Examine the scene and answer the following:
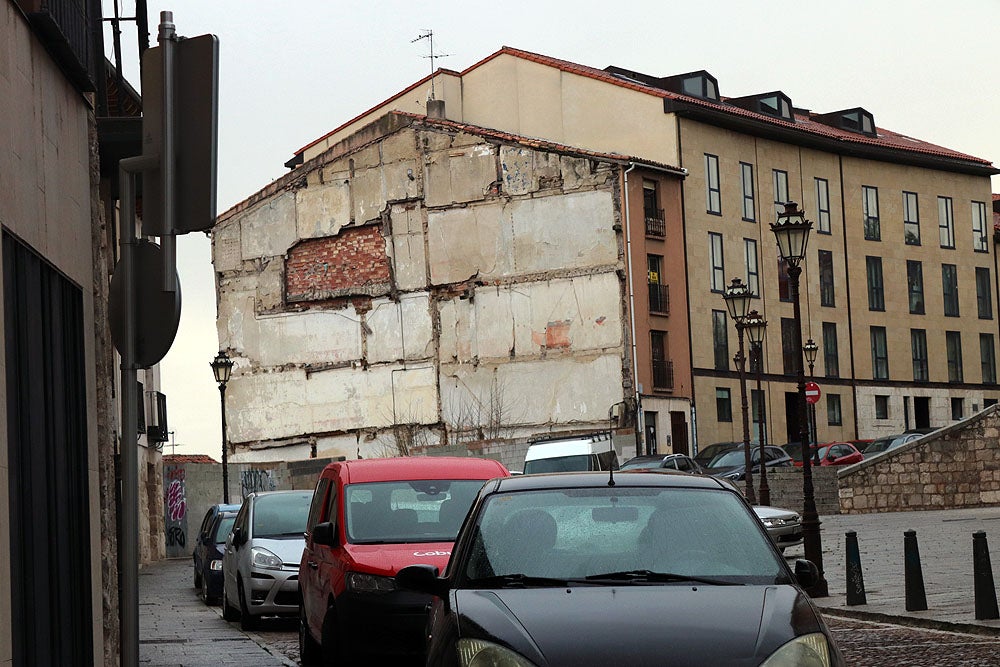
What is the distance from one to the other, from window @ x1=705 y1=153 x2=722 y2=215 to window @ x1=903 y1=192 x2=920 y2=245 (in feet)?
39.4

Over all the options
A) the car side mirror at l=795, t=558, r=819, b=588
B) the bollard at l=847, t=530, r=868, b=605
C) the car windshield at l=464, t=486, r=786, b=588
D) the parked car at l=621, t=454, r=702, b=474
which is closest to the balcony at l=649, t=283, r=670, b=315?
the parked car at l=621, t=454, r=702, b=474

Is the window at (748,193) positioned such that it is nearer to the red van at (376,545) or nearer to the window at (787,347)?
the window at (787,347)

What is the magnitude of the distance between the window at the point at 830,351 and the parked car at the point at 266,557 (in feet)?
160

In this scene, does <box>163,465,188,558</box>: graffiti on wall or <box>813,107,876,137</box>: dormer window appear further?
<box>813,107,876,137</box>: dormer window

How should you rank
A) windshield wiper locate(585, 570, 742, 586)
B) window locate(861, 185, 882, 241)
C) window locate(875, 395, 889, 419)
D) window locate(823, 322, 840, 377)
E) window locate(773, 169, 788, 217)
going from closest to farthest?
windshield wiper locate(585, 570, 742, 586), window locate(773, 169, 788, 217), window locate(823, 322, 840, 377), window locate(875, 395, 889, 419), window locate(861, 185, 882, 241)

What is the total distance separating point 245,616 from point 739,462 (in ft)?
93.9

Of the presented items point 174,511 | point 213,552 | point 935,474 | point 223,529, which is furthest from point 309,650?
point 174,511

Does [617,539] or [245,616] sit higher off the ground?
[617,539]

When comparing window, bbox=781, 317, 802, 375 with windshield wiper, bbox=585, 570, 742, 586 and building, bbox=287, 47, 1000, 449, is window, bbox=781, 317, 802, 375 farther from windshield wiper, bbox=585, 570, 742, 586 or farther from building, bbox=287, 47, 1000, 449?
windshield wiper, bbox=585, 570, 742, 586

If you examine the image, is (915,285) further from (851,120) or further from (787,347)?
(787,347)

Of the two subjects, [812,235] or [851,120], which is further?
[851,120]

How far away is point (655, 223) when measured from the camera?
59.4 m

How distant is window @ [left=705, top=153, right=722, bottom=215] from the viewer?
6231cm

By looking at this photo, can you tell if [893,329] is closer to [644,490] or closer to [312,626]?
[312,626]
